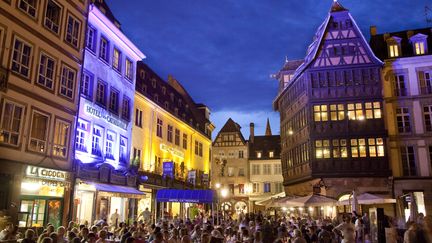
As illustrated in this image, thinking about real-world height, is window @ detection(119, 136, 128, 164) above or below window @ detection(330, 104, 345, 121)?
below

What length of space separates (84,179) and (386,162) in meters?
22.1

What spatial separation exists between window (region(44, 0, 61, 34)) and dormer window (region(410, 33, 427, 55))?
2806 centimetres

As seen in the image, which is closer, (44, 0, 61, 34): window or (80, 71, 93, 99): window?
(44, 0, 61, 34): window

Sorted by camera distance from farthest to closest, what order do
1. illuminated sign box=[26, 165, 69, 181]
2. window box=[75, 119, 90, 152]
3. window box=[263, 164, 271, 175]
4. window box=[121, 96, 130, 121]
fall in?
1. window box=[263, 164, 271, 175]
2. window box=[121, 96, 130, 121]
3. window box=[75, 119, 90, 152]
4. illuminated sign box=[26, 165, 69, 181]

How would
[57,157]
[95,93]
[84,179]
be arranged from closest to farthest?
1. [57,157]
2. [84,179]
3. [95,93]

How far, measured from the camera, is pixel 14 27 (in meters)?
15.7

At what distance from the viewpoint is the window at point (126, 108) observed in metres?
25.5

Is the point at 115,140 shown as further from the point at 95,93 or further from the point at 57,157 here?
the point at 57,157

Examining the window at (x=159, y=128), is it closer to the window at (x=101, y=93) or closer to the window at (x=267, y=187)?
the window at (x=101, y=93)

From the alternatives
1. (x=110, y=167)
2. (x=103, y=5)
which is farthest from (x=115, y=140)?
(x=103, y=5)

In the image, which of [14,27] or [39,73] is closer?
[14,27]

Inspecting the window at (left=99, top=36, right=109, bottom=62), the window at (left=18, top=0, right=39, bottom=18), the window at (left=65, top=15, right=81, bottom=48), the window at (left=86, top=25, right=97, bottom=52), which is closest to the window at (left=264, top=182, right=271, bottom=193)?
the window at (left=99, top=36, right=109, bottom=62)

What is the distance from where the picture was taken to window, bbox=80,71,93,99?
21031 millimetres

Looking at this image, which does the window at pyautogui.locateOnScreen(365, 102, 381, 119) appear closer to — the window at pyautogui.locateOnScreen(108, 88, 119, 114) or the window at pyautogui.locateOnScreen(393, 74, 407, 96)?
the window at pyautogui.locateOnScreen(393, 74, 407, 96)
